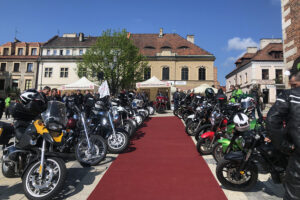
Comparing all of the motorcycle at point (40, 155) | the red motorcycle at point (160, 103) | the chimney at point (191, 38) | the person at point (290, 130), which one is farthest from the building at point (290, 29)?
the chimney at point (191, 38)

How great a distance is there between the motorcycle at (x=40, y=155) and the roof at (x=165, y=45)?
30.8 m

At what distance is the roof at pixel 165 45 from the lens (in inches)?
1300

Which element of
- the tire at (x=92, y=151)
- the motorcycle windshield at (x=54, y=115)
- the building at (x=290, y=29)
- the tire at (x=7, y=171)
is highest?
the building at (x=290, y=29)

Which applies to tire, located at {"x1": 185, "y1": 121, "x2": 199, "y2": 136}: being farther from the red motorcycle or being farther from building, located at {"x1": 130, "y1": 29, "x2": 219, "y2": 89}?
building, located at {"x1": 130, "y1": 29, "x2": 219, "y2": 89}

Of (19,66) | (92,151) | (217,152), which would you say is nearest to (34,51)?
(19,66)

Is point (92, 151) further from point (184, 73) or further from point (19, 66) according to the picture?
point (19, 66)

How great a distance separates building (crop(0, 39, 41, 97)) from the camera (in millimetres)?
33906

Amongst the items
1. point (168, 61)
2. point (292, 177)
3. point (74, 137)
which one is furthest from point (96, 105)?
point (168, 61)

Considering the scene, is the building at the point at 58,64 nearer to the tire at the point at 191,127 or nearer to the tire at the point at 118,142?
the tire at the point at 191,127

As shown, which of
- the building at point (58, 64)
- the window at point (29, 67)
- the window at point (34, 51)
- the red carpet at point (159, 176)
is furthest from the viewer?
the window at point (34, 51)

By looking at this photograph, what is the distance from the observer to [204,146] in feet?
16.2

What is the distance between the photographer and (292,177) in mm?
1745

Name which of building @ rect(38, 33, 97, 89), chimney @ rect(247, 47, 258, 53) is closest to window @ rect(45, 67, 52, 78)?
building @ rect(38, 33, 97, 89)

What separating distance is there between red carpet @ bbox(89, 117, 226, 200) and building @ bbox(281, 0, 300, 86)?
4506mm
